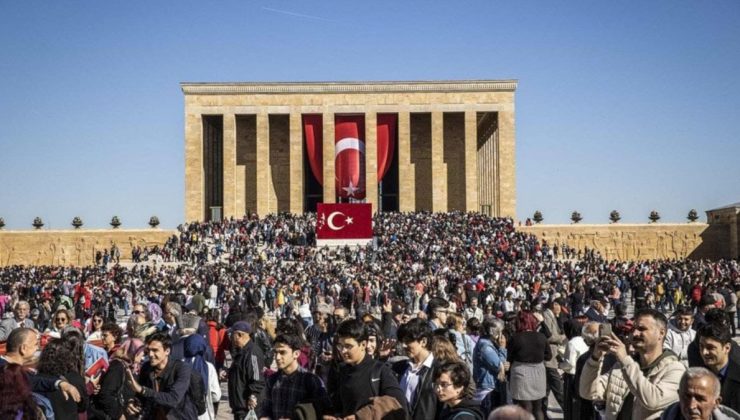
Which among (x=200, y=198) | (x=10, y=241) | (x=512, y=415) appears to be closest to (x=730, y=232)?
(x=200, y=198)

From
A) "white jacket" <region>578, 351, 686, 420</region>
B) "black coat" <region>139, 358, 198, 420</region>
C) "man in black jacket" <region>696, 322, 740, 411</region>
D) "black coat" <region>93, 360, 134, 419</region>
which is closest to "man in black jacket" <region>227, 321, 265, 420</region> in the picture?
"black coat" <region>139, 358, 198, 420</region>

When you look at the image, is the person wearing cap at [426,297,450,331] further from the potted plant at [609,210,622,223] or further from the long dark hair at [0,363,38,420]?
the potted plant at [609,210,622,223]

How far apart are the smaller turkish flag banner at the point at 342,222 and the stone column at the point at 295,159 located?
478 inches

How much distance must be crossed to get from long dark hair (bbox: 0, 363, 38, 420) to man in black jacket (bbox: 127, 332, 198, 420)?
1223 millimetres

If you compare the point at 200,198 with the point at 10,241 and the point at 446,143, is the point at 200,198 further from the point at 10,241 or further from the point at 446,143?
the point at 446,143

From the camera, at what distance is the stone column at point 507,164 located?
4953 cm

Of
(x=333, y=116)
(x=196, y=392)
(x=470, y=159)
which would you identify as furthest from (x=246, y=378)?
(x=470, y=159)

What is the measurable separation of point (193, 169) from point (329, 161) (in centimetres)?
834

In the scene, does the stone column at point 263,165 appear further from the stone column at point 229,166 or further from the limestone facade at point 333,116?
the stone column at point 229,166

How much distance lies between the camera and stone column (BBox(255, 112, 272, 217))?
4959cm

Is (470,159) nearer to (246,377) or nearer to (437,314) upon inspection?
(437,314)

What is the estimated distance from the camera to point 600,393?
5.53 metres

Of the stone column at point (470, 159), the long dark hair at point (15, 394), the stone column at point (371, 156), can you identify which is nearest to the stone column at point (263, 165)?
the stone column at point (371, 156)

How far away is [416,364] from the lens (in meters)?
5.91
